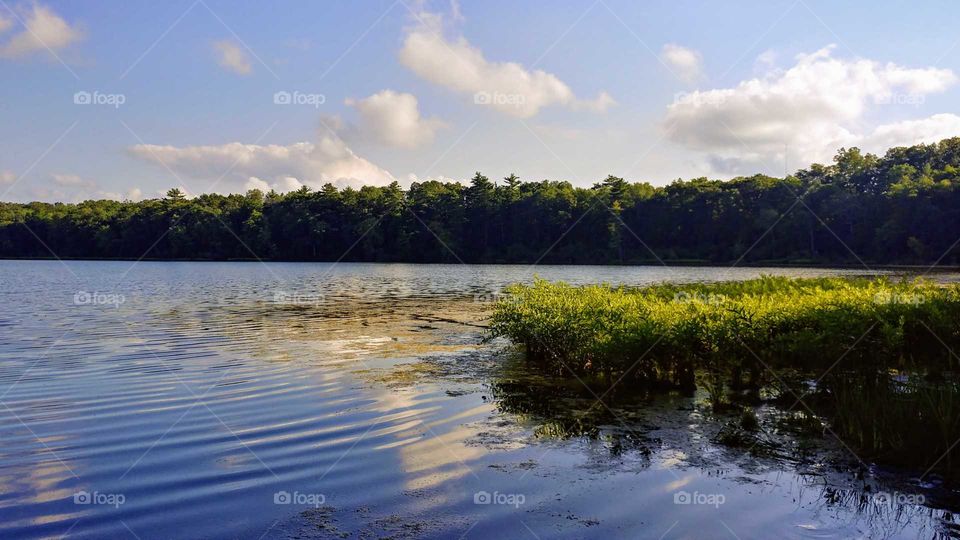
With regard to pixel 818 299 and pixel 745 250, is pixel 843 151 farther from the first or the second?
pixel 818 299

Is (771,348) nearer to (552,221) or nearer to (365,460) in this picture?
(365,460)

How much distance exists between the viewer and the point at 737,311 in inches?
590

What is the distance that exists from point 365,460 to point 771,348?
982cm

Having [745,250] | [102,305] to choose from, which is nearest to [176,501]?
[102,305]

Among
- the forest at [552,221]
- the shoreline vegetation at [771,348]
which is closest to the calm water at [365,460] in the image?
the shoreline vegetation at [771,348]

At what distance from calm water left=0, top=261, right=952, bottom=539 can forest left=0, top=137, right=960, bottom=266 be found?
112m

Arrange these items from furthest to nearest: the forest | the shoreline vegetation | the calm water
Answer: the forest
the shoreline vegetation
the calm water

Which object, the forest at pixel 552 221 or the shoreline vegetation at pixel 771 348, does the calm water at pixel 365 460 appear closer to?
the shoreline vegetation at pixel 771 348

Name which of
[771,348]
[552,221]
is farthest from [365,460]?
[552,221]

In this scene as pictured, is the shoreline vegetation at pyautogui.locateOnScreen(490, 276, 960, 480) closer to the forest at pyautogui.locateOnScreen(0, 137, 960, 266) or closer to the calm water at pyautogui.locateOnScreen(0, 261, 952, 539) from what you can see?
the calm water at pyautogui.locateOnScreen(0, 261, 952, 539)

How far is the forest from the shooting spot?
11550 cm

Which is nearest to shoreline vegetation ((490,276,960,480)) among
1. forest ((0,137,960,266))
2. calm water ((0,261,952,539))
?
calm water ((0,261,952,539))

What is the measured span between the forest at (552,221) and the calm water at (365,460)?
111594mm

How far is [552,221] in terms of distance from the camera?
→ 146 metres
